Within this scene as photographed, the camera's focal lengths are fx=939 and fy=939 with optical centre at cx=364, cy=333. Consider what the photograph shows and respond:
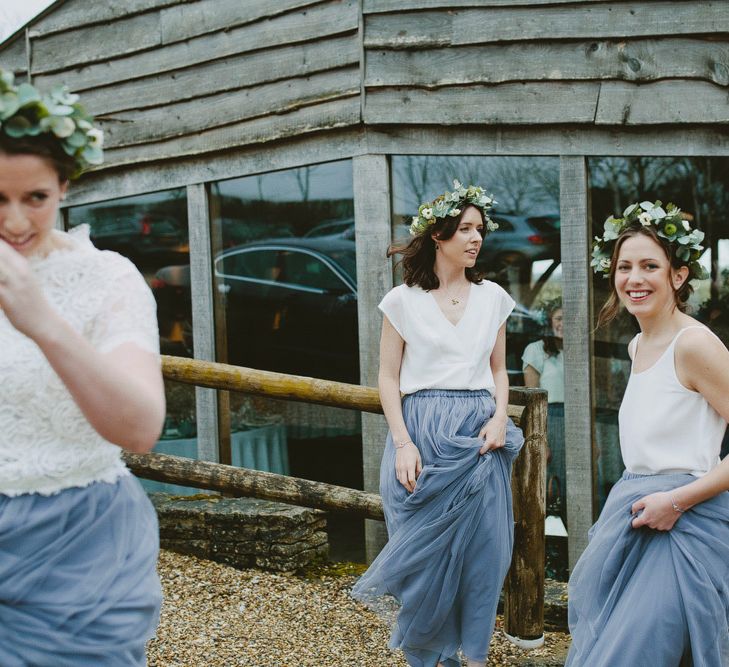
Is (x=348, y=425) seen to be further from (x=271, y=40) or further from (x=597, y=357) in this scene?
(x=271, y=40)

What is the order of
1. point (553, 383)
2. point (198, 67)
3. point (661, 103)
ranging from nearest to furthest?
point (661, 103), point (553, 383), point (198, 67)

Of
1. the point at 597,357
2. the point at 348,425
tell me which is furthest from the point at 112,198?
the point at 597,357

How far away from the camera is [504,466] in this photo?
12.6 ft

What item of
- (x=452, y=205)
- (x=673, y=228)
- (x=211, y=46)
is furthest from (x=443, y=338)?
(x=211, y=46)

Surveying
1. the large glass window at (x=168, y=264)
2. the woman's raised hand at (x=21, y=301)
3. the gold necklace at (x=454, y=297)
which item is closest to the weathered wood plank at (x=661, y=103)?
the gold necklace at (x=454, y=297)

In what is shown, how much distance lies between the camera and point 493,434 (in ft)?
12.3

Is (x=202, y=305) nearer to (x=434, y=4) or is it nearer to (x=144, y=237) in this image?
(x=144, y=237)

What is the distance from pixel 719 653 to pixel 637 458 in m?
0.58

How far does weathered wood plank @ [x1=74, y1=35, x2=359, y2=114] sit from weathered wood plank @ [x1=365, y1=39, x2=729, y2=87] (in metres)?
0.29

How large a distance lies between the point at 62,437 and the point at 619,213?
3924 mm

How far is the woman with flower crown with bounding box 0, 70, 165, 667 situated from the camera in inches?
62.9

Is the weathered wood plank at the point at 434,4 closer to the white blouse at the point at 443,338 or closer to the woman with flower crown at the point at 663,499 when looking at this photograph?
the white blouse at the point at 443,338

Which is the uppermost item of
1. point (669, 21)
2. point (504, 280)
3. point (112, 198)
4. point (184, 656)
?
point (669, 21)

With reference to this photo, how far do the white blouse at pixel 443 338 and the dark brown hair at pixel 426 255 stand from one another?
0.17ft
